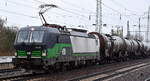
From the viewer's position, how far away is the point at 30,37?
54.8 feet

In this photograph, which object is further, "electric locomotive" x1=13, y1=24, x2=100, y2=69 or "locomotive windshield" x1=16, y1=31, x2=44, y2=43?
"locomotive windshield" x1=16, y1=31, x2=44, y2=43

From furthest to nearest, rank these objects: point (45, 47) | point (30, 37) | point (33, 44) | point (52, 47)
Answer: point (30, 37) < point (52, 47) < point (33, 44) < point (45, 47)

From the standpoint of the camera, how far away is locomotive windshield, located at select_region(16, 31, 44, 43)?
16.4 metres

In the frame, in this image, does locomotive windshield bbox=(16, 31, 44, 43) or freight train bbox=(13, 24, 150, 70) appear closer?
freight train bbox=(13, 24, 150, 70)

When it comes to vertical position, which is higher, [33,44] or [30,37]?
[30,37]

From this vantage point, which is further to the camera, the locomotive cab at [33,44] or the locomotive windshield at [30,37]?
the locomotive windshield at [30,37]

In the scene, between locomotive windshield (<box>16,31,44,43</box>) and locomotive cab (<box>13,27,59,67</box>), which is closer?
locomotive cab (<box>13,27,59,67</box>)

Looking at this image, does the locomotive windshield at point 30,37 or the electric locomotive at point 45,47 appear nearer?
the electric locomotive at point 45,47

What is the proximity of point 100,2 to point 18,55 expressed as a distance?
22082 mm

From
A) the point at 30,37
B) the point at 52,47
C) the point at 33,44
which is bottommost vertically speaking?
the point at 52,47

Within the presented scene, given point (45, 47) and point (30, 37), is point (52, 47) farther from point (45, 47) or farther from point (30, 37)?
point (30, 37)

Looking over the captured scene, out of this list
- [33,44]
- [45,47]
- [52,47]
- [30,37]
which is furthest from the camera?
[30,37]

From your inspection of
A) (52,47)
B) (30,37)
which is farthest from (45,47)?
(30,37)

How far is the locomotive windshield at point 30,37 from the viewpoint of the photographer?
1642 centimetres
